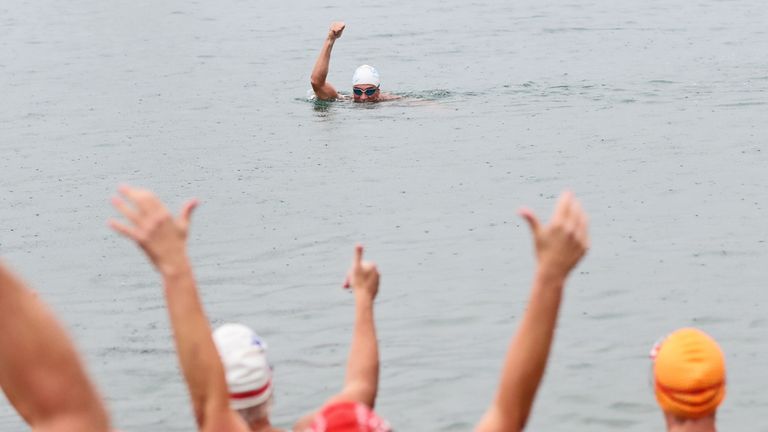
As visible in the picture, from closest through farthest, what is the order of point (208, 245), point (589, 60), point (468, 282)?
point (468, 282) < point (208, 245) < point (589, 60)

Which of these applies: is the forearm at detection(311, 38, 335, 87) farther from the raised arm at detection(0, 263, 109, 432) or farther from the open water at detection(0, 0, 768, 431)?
the raised arm at detection(0, 263, 109, 432)

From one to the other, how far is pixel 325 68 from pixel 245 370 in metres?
15.6

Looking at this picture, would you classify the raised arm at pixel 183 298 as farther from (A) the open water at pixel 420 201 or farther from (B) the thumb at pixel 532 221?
(A) the open water at pixel 420 201

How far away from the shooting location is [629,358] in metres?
9.98

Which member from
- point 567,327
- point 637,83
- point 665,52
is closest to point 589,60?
point 665,52

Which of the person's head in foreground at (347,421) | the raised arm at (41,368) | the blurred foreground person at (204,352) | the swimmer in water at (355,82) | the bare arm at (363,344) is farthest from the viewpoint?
the swimmer in water at (355,82)

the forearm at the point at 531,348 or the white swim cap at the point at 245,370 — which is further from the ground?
the forearm at the point at 531,348

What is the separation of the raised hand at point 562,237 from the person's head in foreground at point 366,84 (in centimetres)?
1725

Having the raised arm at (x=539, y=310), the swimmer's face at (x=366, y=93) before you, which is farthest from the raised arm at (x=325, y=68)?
the raised arm at (x=539, y=310)

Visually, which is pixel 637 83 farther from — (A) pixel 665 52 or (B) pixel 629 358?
(B) pixel 629 358

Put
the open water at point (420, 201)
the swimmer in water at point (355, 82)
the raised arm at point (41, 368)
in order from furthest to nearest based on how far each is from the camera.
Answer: the swimmer in water at point (355, 82), the open water at point (420, 201), the raised arm at point (41, 368)

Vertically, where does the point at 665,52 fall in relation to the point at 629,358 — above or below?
below

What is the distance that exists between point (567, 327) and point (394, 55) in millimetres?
17193

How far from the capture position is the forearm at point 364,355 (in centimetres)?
566
